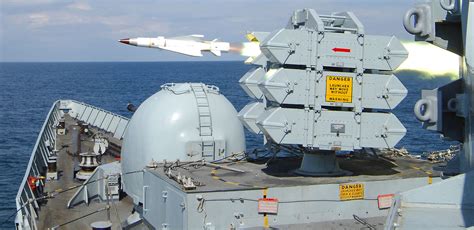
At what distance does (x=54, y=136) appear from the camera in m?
30.4

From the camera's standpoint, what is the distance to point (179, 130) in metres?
14.0

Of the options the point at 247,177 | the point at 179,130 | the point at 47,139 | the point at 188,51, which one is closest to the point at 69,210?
the point at 179,130

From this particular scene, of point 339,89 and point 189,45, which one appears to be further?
point 189,45

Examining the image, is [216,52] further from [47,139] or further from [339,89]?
[339,89]

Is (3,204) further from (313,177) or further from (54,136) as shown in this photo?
(313,177)

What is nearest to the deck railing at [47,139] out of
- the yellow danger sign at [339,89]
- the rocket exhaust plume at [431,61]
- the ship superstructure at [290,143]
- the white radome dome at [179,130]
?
the ship superstructure at [290,143]

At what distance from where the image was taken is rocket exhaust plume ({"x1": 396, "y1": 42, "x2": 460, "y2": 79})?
27.8 ft

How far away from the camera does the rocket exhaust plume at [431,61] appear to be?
8477mm

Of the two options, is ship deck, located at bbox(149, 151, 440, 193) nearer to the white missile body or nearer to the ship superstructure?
the ship superstructure

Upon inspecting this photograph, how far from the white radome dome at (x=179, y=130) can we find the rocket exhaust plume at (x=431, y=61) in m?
4.74

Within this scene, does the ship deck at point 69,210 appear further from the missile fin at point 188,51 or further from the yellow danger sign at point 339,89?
the yellow danger sign at point 339,89

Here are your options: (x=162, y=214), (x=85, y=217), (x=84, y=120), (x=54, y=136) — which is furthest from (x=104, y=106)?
(x=162, y=214)

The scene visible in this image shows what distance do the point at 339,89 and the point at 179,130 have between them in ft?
13.9

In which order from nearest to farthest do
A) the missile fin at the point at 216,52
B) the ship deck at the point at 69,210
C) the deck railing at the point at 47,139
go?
the deck railing at the point at 47,139
the ship deck at the point at 69,210
the missile fin at the point at 216,52
